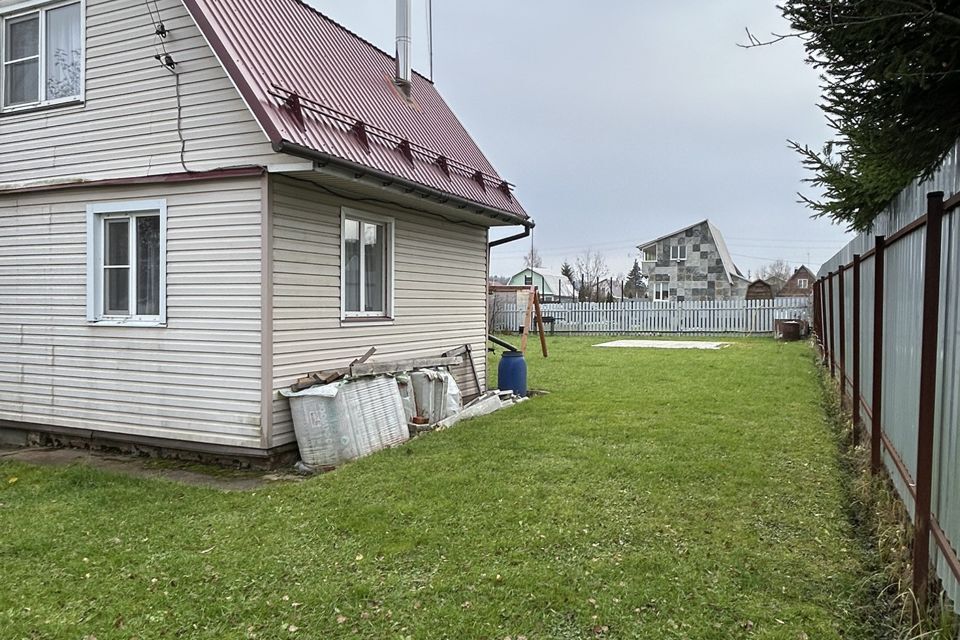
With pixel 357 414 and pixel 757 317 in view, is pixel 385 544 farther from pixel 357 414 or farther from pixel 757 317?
pixel 757 317

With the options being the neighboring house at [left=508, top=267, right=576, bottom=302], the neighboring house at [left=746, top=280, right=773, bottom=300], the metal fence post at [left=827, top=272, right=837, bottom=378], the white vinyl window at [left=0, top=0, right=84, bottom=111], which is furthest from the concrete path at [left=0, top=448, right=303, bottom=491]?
the neighboring house at [left=508, top=267, right=576, bottom=302]

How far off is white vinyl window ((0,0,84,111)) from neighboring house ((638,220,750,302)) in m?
43.4

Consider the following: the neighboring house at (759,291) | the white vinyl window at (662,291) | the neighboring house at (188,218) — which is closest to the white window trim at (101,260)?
the neighboring house at (188,218)

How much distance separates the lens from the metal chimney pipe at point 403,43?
9.58 metres

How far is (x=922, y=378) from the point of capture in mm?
2881

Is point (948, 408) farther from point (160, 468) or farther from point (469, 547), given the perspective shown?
point (160, 468)

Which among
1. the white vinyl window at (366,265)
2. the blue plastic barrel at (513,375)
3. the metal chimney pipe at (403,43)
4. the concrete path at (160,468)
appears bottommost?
the concrete path at (160,468)

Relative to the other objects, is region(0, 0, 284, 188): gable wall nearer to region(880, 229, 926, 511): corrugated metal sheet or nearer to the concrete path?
the concrete path

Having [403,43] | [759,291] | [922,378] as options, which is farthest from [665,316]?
[922,378]

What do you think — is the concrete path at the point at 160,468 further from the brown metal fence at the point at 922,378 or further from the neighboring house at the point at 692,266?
the neighboring house at the point at 692,266

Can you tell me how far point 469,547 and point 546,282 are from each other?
192 ft

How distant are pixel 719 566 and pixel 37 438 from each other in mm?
7336

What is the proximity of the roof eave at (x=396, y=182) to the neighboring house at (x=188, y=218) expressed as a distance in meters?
0.03

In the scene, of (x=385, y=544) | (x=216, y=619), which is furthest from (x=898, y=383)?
(x=216, y=619)
